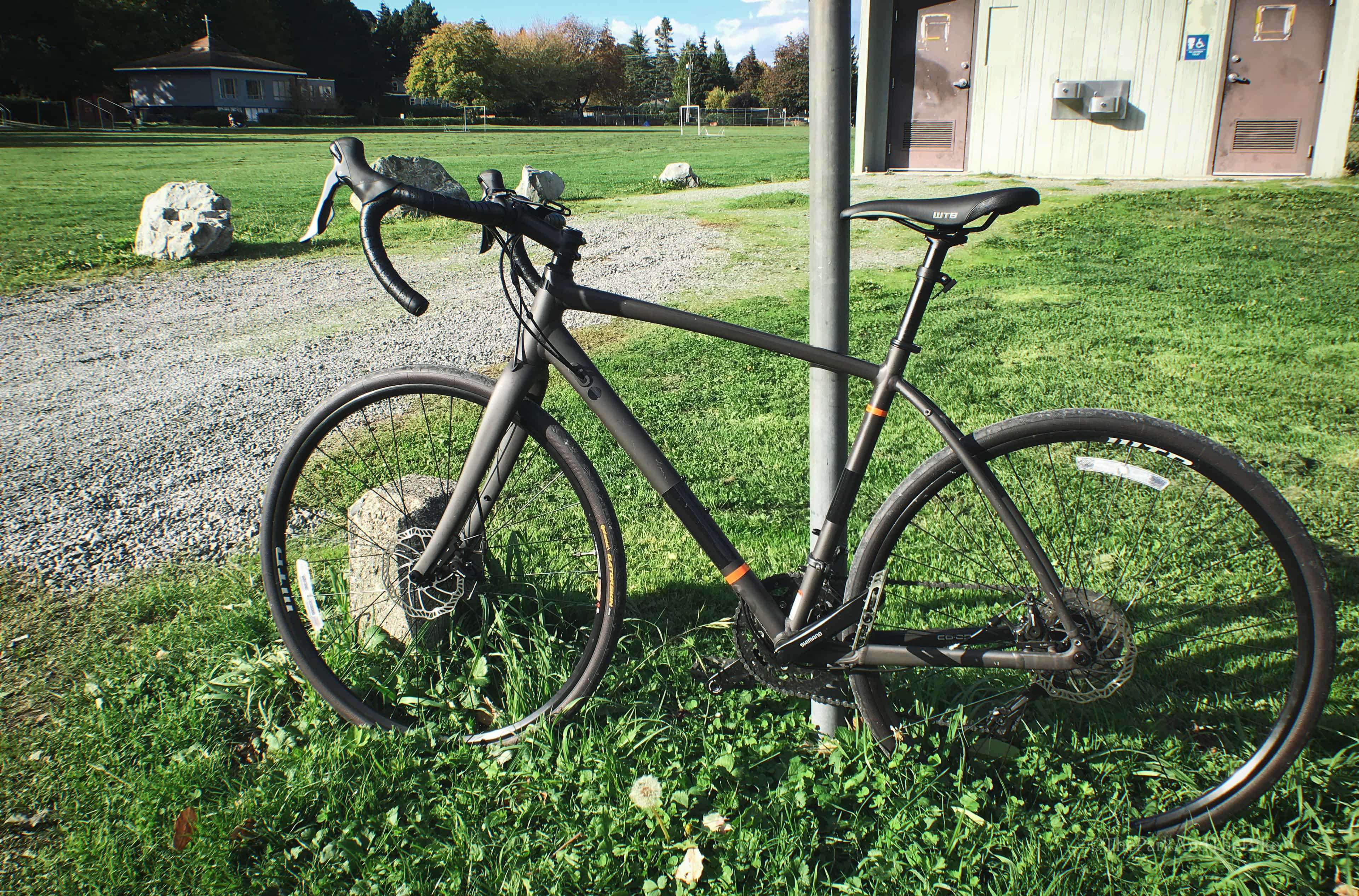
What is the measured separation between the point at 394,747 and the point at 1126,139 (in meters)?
15.4

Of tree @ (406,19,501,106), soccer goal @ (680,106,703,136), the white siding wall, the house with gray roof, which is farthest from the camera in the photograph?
tree @ (406,19,501,106)

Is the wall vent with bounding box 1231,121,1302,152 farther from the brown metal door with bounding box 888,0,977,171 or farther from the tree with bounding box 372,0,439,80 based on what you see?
the tree with bounding box 372,0,439,80

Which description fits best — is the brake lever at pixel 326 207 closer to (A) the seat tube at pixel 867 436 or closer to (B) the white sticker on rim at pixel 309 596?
(B) the white sticker on rim at pixel 309 596

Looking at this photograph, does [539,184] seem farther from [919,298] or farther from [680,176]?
[919,298]

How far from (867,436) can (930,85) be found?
49.0 feet

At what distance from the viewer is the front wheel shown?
82.2 inches

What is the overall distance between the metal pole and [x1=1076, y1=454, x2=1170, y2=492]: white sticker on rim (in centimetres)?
62

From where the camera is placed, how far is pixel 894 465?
169 inches

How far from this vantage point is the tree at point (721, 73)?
329ft

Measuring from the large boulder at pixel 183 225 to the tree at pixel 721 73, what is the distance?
317ft

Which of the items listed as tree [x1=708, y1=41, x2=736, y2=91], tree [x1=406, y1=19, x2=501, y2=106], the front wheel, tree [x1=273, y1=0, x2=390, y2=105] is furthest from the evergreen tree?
the front wheel

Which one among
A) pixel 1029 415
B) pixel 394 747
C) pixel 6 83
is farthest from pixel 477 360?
pixel 6 83

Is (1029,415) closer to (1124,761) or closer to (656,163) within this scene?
(1124,761)

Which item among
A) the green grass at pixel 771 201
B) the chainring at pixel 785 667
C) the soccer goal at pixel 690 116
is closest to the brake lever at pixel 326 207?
the chainring at pixel 785 667
